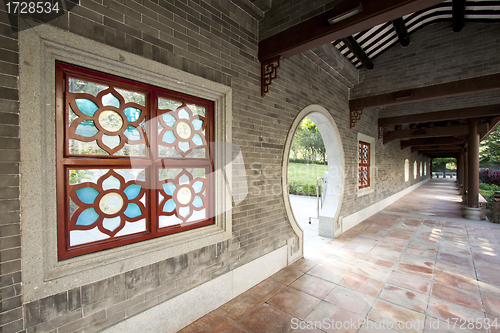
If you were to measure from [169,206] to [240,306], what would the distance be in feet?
4.47

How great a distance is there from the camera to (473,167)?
6.84 m

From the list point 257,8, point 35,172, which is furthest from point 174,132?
point 257,8

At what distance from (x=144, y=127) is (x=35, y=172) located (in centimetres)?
80

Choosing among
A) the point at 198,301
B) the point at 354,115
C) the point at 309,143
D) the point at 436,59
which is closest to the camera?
the point at 198,301

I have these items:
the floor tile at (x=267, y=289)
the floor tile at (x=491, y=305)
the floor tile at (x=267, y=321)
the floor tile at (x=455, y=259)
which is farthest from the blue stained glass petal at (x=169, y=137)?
the floor tile at (x=455, y=259)

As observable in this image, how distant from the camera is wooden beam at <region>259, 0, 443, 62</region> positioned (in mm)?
1973

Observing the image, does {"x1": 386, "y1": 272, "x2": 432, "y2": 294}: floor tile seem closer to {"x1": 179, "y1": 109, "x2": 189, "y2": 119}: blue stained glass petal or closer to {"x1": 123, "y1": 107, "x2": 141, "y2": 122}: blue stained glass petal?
{"x1": 179, "y1": 109, "x2": 189, "y2": 119}: blue stained glass petal

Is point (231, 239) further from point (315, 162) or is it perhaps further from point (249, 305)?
point (315, 162)

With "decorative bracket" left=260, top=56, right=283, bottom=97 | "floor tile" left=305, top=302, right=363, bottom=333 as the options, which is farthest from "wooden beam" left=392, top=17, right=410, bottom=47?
"floor tile" left=305, top=302, right=363, bottom=333

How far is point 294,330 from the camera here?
2117 millimetres

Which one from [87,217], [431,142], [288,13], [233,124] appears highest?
[288,13]

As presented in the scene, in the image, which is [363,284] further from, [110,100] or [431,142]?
[431,142]

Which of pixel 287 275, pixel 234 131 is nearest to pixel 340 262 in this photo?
pixel 287 275

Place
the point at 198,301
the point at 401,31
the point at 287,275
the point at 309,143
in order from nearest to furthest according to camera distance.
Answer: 1. the point at 198,301
2. the point at 287,275
3. the point at 401,31
4. the point at 309,143
